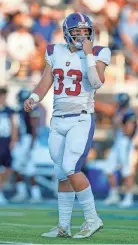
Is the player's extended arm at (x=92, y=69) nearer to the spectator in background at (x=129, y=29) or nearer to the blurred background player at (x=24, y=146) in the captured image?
the blurred background player at (x=24, y=146)

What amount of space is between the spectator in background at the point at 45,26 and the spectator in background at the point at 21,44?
0.14 metres

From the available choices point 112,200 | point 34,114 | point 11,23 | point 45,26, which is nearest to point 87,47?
point 112,200

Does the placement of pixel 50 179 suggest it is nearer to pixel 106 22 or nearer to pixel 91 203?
pixel 106 22

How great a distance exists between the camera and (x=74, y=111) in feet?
20.7

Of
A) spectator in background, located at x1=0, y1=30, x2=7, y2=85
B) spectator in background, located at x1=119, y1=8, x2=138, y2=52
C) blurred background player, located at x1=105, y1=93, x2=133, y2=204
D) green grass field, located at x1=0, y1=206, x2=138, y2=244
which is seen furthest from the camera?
spectator in background, located at x1=119, y1=8, x2=138, y2=52

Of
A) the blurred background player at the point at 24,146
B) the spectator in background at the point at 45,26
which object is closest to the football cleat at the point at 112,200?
the blurred background player at the point at 24,146

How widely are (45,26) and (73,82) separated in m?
9.03

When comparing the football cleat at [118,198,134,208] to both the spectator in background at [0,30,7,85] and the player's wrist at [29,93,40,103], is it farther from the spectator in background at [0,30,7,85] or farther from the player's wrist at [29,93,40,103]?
the player's wrist at [29,93,40,103]

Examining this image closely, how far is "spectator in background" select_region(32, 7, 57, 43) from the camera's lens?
49.9ft

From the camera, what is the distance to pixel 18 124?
1345cm

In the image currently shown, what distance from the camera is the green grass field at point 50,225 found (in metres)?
6.03

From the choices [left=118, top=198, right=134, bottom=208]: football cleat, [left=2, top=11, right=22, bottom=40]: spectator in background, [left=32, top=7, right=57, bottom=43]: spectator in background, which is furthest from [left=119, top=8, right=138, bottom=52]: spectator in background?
[left=118, top=198, right=134, bottom=208]: football cleat

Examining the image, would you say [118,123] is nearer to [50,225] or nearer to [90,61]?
[50,225]

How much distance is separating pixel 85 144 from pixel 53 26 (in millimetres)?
9190
